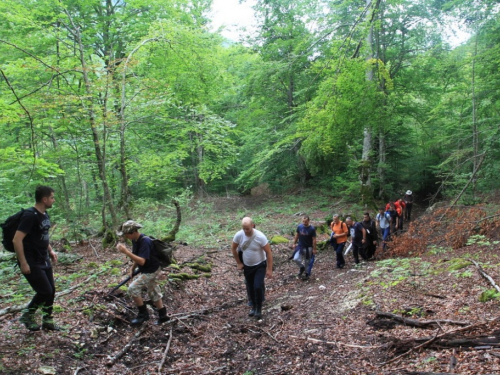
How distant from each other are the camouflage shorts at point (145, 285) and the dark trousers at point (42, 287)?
1130mm

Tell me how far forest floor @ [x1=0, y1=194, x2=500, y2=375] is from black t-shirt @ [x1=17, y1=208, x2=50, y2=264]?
1.00m

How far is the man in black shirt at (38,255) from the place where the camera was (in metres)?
4.21

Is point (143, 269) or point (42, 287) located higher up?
point (42, 287)

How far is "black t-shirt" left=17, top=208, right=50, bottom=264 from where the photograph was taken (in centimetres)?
416

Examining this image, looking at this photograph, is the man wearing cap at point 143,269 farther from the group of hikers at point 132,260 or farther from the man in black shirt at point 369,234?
the man in black shirt at point 369,234

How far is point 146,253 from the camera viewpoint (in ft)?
17.2

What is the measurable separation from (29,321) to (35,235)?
116 cm

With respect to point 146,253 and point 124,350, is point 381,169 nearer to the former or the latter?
point 146,253

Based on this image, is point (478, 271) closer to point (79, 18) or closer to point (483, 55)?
point (483, 55)

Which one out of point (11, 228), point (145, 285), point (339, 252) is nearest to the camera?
point (11, 228)

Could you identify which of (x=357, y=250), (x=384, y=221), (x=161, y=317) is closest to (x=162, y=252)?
(x=161, y=317)

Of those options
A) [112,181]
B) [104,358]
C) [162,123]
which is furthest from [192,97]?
[104,358]

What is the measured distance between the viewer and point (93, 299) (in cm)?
568

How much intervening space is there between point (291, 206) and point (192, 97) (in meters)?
9.37
